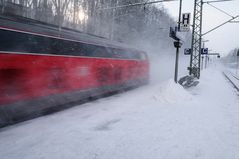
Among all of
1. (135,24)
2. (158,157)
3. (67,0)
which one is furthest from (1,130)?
(135,24)

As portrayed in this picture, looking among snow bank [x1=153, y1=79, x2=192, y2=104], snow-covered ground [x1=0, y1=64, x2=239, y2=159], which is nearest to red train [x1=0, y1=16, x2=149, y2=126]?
snow-covered ground [x1=0, y1=64, x2=239, y2=159]

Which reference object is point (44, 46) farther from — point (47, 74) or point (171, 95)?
point (171, 95)

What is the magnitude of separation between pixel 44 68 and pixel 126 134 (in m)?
3.02

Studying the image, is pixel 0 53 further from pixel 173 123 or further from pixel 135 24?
pixel 135 24

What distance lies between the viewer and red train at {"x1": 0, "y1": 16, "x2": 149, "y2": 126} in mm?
5516

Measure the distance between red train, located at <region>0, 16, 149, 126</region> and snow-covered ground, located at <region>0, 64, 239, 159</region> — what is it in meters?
0.49

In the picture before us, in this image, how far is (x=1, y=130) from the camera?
5.37 meters

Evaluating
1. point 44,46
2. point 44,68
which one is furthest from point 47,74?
point 44,46

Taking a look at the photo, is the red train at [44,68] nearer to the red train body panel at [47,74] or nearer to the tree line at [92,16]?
the red train body panel at [47,74]

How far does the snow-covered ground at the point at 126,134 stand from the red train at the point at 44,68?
0.49 meters

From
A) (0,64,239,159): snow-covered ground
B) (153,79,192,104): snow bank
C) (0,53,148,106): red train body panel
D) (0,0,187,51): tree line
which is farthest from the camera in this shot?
(0,0,187,51): tree line

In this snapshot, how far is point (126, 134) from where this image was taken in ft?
17.7

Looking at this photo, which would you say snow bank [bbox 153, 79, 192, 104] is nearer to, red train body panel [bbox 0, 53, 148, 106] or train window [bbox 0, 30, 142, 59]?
red train body panel [bbox 0, 53, 148, 106]

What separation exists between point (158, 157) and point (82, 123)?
255cm
